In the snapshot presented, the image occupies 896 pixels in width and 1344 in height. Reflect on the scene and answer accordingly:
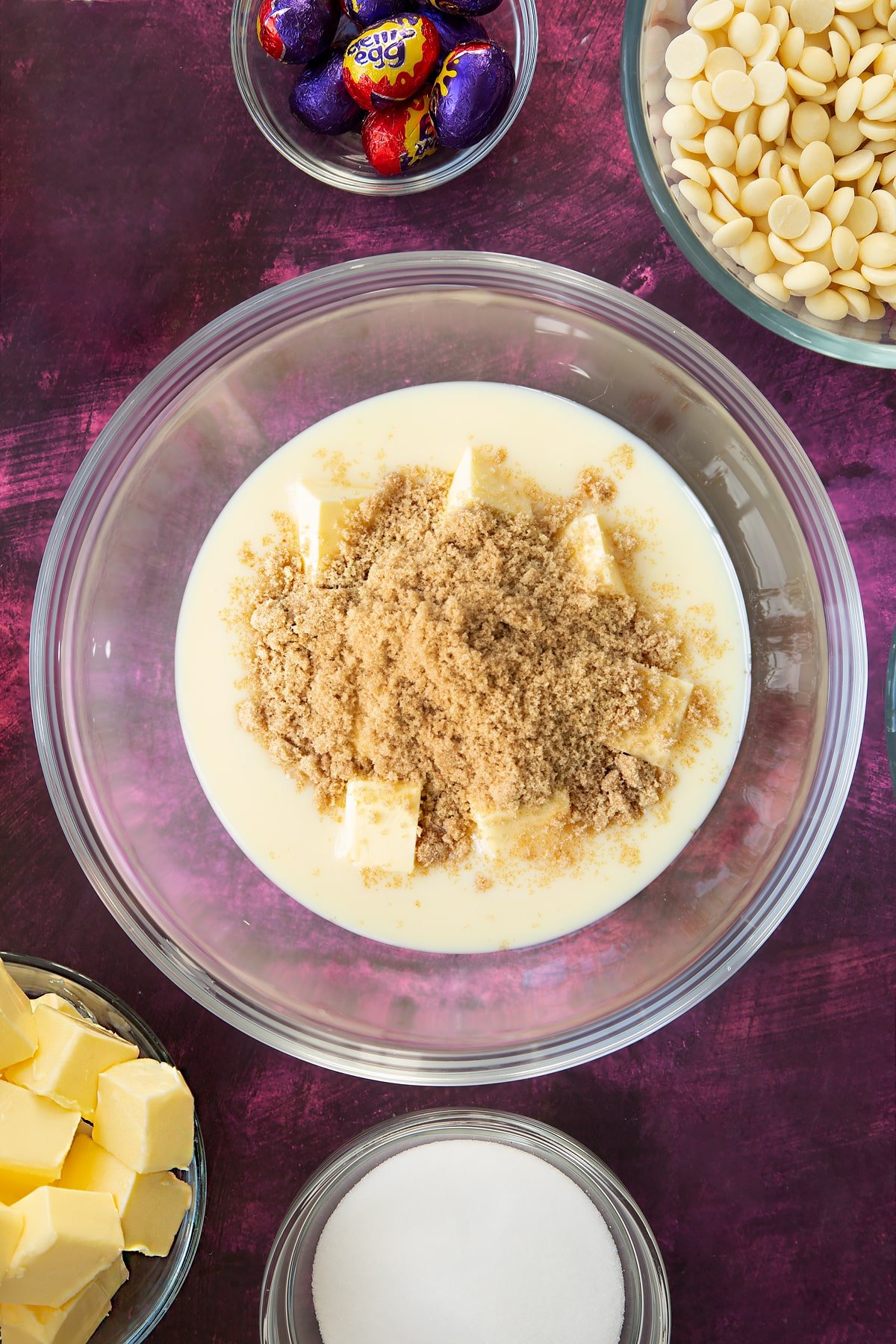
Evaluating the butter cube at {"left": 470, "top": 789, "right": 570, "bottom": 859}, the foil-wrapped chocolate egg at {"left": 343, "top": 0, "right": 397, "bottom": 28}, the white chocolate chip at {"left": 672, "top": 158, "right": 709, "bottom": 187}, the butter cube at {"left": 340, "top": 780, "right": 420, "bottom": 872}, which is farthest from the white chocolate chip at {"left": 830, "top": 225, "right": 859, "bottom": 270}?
the butter cube at {"left": 340, "top": 780, "right": 420, "bottom": 872}

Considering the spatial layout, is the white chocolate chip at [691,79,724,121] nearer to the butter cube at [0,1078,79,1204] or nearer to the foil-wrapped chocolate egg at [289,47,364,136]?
the foil-wrapped chocolate egg at [289,47,364,136]

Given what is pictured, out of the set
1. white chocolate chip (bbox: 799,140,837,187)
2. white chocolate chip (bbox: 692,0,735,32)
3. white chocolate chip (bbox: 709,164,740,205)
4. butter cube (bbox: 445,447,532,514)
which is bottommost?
butter cube (bbox: 445,447,532,514)

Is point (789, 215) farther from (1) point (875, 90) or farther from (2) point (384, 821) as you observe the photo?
(2) point (384, 821)

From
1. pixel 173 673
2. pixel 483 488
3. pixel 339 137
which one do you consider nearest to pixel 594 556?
pixel 483 488

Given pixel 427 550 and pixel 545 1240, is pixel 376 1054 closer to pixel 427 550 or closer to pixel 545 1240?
pixel 545 1240

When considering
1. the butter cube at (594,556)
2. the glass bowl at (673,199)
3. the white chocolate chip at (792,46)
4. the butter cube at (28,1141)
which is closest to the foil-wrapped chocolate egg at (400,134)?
the glass bowl at (673,199)

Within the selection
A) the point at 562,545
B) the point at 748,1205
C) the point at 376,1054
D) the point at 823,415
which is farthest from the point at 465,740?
the point at 748,1205
